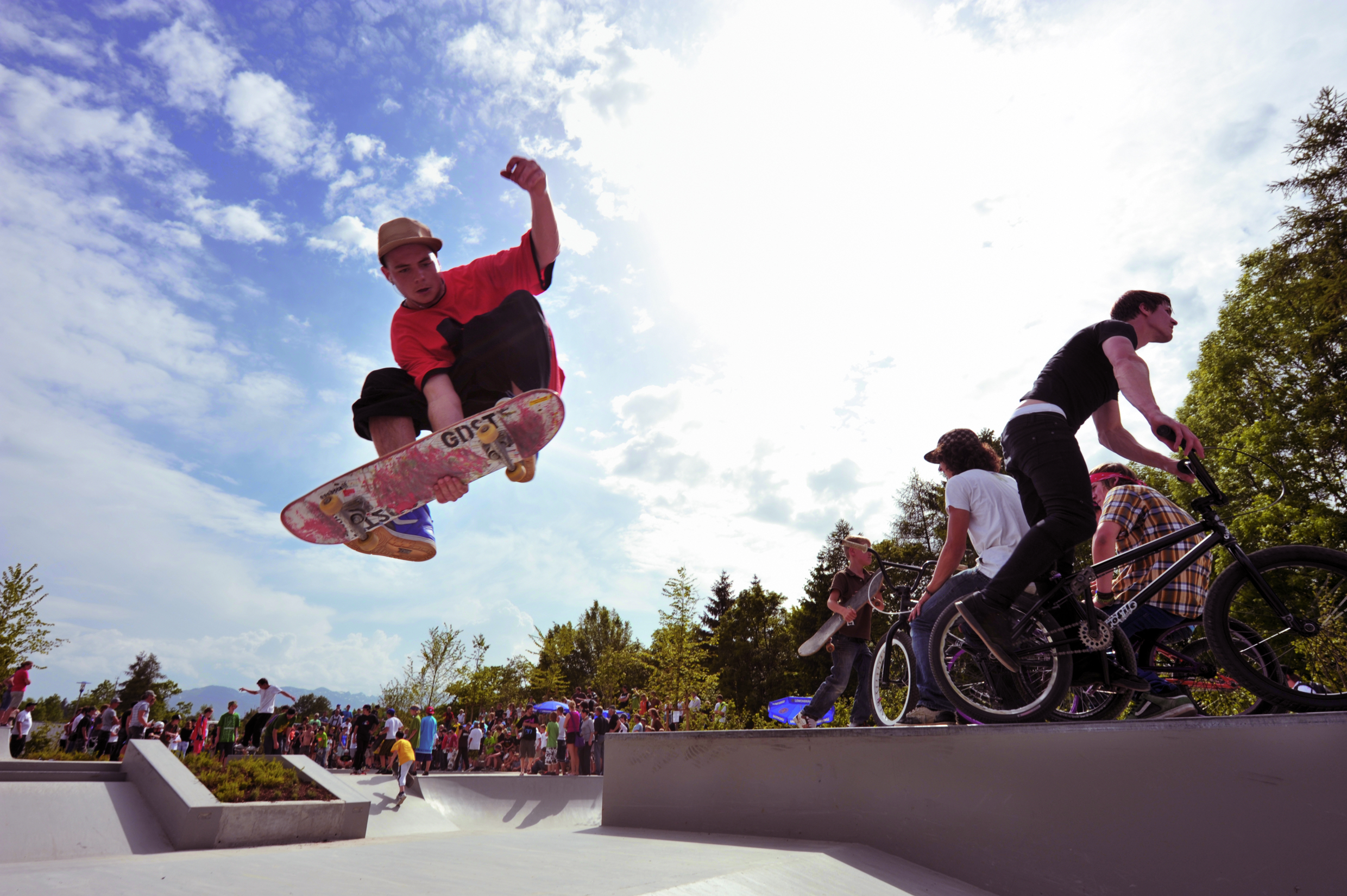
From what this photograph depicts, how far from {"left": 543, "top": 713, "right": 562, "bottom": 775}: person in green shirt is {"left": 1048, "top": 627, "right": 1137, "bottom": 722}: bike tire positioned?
51.2 feet

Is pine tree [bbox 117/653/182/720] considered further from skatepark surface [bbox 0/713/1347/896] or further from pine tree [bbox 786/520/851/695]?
skatepark surface [bbox 0/713/1347/896]

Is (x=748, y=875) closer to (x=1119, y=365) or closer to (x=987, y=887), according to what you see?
(x=987, y=887)

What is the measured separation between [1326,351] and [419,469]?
22.9 m

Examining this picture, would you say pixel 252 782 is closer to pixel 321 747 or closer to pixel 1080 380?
pixel 1080 380

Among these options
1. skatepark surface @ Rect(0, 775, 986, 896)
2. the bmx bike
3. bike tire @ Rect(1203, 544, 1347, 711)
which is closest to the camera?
skatepark surface @ Rect(0, 775, 986, 896)

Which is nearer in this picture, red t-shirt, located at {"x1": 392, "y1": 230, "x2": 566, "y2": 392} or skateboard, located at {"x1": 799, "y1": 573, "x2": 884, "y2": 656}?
skateboard, located at {"x1": 799, "y1": 573, "x2": 884, "y2": 656}

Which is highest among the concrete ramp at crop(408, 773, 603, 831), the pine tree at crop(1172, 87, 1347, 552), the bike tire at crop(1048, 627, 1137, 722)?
the pine tree at crop(1172, 87, 1347, 552)

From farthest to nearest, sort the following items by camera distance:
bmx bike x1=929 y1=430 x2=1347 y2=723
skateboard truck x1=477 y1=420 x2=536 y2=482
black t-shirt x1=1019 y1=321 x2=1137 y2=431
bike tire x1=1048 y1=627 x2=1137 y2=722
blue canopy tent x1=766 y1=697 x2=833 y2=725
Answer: blue canopy tent x1=766 y1=697 x2=833 y2=725, skateboard truck x1=477 y1=420 x2=536 y2=482, black t-shirt x1=1019 y1=321 x2=1137 y2=431, bike tire x1=1048 y1=627 x2=1137 y2=722, bmx bike x1=929 y1=430 x2=1347 y2=723

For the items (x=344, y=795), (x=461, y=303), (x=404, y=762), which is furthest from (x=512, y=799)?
(x=461, y=303)

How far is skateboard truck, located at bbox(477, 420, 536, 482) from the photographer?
6680 millimetres

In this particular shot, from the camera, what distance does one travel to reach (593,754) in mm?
17578

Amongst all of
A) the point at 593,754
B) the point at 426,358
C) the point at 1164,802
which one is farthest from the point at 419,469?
the point at 593,754

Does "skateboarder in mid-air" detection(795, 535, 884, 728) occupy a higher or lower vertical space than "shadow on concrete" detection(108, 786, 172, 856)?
higher

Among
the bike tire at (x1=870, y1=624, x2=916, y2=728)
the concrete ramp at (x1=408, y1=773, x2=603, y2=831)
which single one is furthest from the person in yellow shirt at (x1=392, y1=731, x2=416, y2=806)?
the bike tire at (x1=870, y1=624, x2=916, y2=728)
